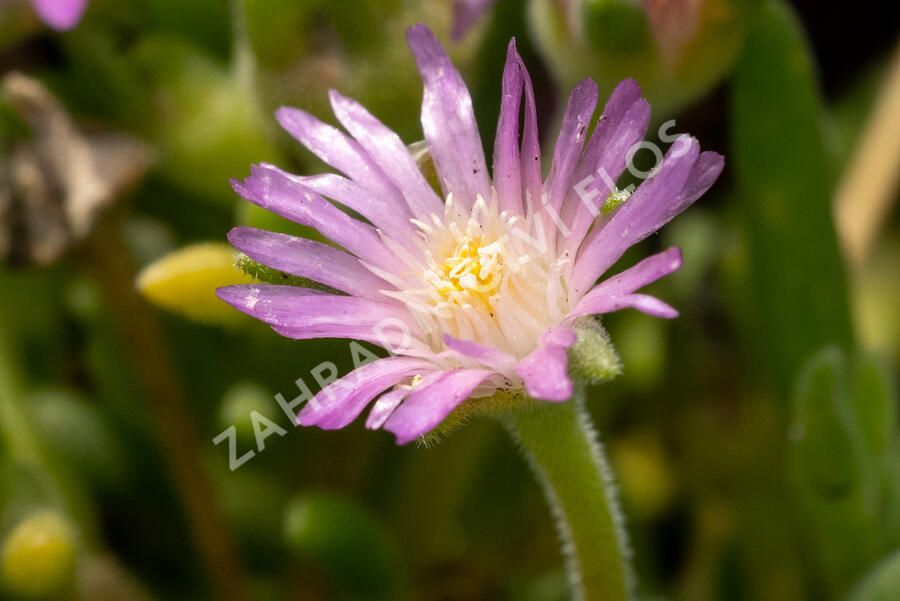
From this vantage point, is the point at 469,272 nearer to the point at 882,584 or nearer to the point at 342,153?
the point at 342,153

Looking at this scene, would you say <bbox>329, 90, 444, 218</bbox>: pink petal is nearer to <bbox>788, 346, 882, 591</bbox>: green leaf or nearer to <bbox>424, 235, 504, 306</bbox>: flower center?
<bbox>424, 235, 504, 306</bbox>: flower center

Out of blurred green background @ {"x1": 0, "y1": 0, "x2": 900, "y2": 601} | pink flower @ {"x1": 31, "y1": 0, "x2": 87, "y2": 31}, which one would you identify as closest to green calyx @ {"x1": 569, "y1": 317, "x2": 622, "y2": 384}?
blurred green background @ {"x1": 0, "y1": 0, "x2": 900, "y2": 601}

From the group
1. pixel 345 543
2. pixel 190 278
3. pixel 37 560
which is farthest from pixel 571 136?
pixel 37 560

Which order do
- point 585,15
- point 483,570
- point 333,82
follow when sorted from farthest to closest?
point 483,570
point 333,82
point 585,15

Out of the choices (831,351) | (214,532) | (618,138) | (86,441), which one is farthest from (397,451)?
(618,138)

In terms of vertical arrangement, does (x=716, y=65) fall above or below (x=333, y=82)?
below

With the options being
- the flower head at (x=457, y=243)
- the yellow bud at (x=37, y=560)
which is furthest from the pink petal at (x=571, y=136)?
the yellow bud at (x=37, y=560)

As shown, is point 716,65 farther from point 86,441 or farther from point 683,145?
point 86,441

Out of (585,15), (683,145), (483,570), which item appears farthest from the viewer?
(483,570)
